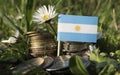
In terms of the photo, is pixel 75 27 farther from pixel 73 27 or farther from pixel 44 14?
pixel 44 14

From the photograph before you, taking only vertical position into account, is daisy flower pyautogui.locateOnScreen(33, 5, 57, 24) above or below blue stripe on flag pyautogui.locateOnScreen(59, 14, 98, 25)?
above

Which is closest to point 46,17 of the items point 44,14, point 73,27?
point 44,14

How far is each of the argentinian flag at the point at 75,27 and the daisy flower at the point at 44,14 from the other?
7 centimetres

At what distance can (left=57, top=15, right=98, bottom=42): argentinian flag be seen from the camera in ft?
6.22

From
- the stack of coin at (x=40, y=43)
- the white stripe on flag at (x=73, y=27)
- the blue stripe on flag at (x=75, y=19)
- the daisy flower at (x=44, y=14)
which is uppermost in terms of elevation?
the daisy flower at (x=44, y=14)

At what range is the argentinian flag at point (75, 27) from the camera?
1.90 m

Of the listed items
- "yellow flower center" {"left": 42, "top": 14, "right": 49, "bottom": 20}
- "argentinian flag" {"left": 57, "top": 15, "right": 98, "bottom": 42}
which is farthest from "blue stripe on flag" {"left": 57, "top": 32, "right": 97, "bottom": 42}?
"yellow flower center" {"left": 42, "top": 14, "right": 49, "bottom": 20}

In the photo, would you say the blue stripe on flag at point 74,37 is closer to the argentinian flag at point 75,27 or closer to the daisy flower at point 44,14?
the argentinian flag at point 75,27

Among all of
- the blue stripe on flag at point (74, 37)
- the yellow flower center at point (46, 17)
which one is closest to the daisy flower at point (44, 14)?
the yellow flower center at point (46, 17)

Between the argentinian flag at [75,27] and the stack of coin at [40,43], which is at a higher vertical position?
the argentinian flag at [75,27]

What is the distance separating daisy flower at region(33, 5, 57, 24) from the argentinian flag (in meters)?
0.07

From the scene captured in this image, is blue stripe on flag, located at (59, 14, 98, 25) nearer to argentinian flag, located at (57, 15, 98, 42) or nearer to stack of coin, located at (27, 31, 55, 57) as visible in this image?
argentinian flag, located at (57, 15, 98, 42)

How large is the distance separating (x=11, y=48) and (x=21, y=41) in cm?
15

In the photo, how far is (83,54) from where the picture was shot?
6.37ft
